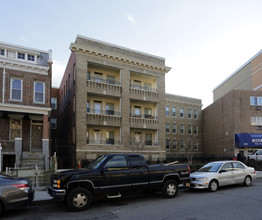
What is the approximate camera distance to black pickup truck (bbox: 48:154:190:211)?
780 cm

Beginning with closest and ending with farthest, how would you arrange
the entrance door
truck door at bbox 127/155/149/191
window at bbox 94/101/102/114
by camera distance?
1. truck door at bbox 127/155/149/191
2. the entrance door
3. window at bbox 94/101/102/114

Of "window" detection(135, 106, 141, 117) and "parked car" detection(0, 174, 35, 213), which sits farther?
"window" detection(135, 106, 141, 117)

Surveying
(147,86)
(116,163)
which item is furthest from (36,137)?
(147,86)

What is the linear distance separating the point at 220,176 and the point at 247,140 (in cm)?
2507

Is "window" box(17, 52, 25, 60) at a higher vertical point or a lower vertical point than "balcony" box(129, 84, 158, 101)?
higher

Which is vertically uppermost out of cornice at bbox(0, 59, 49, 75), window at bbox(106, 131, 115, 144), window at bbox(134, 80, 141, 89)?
window at bbox(134, 80, 141, 89)

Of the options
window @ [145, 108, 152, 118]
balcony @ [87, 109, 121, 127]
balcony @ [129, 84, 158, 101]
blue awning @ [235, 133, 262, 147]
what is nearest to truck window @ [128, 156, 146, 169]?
balcony @ [87, 109, 121, 127]

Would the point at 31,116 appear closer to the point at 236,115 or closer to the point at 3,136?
the point at 3,136

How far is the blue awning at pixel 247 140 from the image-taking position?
107 feet

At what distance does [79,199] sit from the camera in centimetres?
784

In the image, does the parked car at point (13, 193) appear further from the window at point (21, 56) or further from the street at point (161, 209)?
the window at point (21, 56)

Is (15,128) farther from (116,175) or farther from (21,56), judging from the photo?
(116,175)

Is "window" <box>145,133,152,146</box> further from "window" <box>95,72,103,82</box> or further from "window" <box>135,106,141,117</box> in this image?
"window" <box>95,72,103,82</box>

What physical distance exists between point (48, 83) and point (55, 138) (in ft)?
50.7
